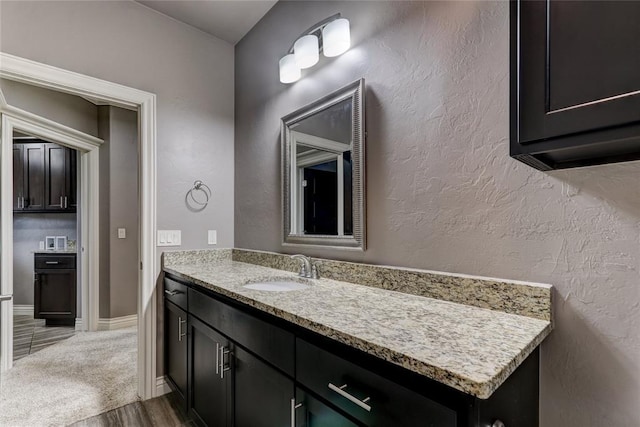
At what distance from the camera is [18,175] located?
3842 millimetres

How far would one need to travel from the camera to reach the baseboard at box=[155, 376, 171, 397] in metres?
2.17

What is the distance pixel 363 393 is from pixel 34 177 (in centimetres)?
477

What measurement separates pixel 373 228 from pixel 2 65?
6.93ft

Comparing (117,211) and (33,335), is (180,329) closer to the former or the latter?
(117,211)

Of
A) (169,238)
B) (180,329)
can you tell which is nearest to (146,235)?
(169,238)

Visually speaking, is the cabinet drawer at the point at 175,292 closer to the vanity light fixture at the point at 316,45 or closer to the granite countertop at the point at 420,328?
the granite countertop at the point at 420,328

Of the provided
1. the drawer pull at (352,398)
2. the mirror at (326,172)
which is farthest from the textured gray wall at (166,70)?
the drawer pull at (352,398)

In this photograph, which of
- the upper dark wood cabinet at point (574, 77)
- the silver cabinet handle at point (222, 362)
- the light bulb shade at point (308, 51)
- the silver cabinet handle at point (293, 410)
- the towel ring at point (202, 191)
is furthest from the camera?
the towel ring at point (202, 191)

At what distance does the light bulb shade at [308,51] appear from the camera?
175 centimetres

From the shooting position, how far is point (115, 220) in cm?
361

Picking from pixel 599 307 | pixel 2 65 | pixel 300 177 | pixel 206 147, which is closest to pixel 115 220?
pixel 206 147

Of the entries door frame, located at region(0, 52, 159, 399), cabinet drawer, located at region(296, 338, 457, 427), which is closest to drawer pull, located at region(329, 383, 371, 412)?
cabinet drawer, located at region(296, 338, 457, 427)

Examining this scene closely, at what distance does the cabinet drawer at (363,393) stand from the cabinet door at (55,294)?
3.85 m

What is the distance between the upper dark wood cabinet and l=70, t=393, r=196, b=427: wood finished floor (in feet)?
7.19
